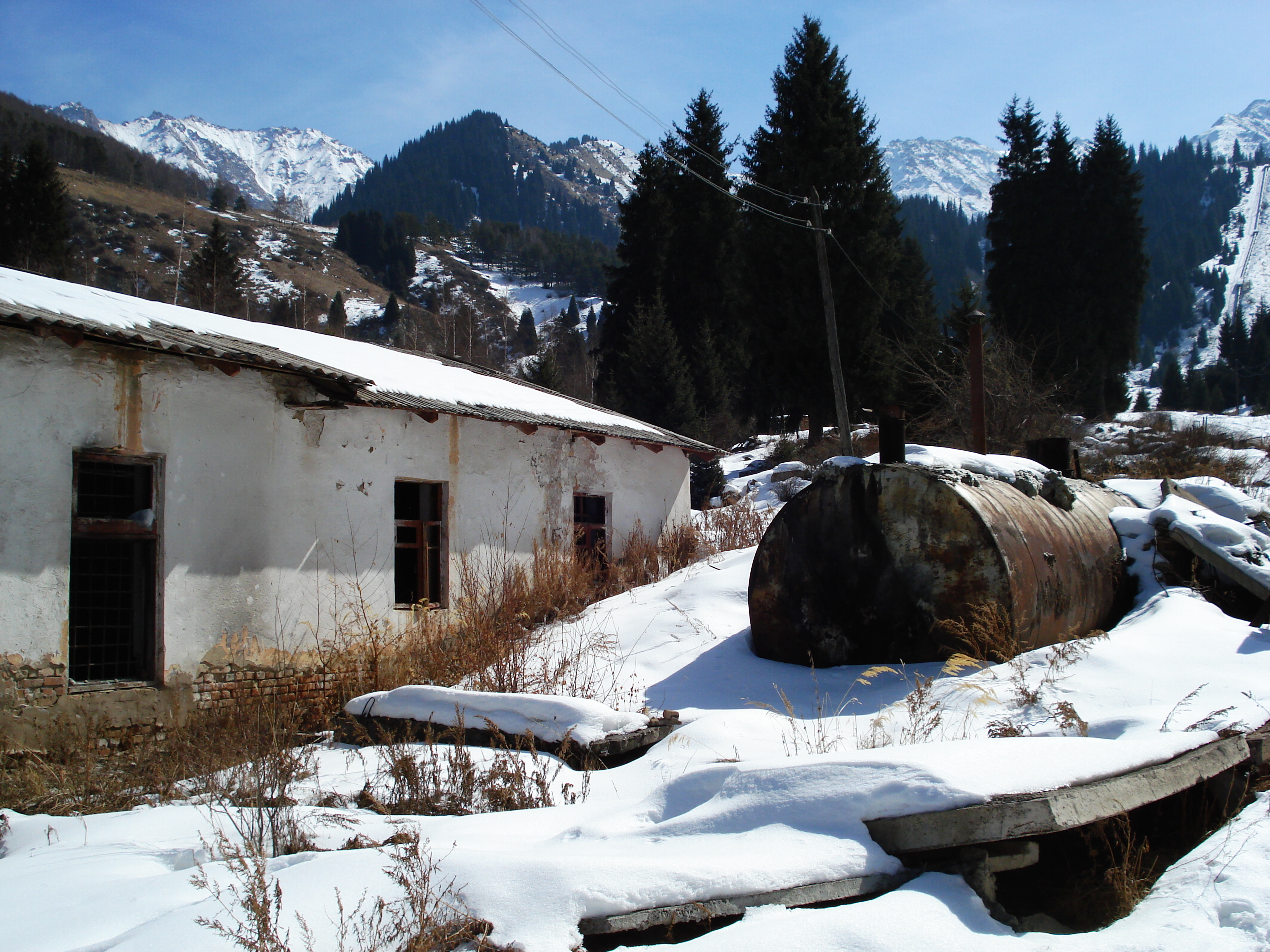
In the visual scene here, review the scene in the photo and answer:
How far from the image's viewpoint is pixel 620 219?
36.0m

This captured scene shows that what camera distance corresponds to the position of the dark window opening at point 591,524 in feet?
42.9

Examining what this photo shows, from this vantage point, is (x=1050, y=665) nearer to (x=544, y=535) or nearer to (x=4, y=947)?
(x=4, y=947)

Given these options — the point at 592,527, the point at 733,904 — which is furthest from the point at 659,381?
the point at 733,904

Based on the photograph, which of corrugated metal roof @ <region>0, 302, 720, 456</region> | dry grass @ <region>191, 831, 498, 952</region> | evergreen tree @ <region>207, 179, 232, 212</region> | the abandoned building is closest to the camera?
dry grass @ <region>191, 831, 498, 952</region>

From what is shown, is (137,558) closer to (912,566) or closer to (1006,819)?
(912,566)

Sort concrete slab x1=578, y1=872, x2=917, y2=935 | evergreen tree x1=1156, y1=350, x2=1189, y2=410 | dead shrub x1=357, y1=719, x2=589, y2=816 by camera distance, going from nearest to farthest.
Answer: concrete slab x1=578, y1=872, x2=917, y2=935 < dead shrub x1=357, y1=719, x2=589, y2=816 < evergreen tree x1=1156, y1=350, x2=1189, y2=410

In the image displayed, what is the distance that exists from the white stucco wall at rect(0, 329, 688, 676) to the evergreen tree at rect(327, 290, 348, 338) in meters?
43.9

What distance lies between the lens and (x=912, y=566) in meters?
6.90

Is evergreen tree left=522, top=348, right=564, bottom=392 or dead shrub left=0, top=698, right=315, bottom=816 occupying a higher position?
evergreen tree left=522, top=348, right=564, bottom=392

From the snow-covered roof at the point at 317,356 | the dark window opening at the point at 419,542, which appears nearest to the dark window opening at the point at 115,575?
the snow-covered roof at the point at 317,356

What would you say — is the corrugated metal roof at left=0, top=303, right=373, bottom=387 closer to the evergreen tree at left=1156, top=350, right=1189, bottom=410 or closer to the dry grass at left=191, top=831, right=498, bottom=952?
the dry grass at left=191, top=831, right=498, bottom=952

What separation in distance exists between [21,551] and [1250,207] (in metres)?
175

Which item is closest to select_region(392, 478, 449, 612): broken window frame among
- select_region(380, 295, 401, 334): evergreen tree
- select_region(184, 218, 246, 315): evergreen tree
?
select_region(184, 218, 246, 315): evergreen tree

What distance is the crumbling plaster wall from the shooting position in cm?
644
